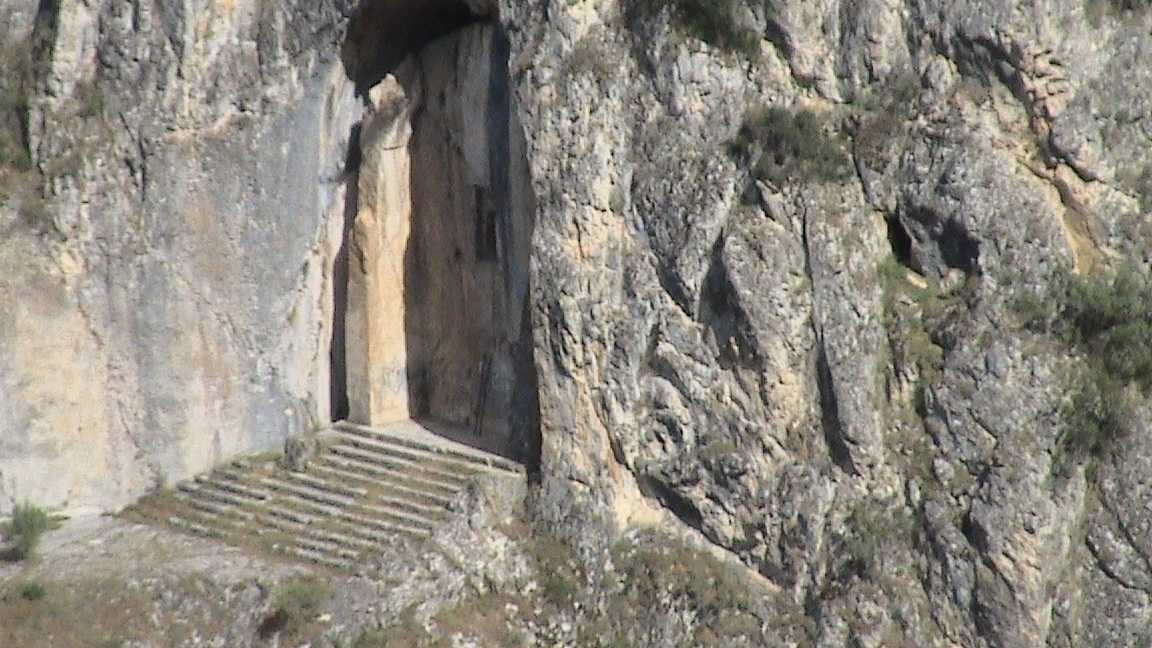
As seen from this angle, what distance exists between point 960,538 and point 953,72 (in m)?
5.15

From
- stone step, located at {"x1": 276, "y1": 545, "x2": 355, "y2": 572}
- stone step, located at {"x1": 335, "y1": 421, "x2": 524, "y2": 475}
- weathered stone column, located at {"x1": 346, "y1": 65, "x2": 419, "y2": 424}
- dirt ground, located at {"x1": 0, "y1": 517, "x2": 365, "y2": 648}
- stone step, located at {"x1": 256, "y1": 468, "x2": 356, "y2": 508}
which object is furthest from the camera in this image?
weathered stone column, located at {"x1": 346, "y1": 65, "x2": 419, "y2": 424}

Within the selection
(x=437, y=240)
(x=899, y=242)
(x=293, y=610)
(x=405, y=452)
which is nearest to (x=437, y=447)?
(x=405, y=452)

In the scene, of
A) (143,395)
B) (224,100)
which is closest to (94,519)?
(143,395)

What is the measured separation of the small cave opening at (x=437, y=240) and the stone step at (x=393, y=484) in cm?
113

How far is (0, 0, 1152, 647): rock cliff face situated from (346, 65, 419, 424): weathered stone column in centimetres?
104

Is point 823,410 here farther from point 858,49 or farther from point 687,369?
point 858,49

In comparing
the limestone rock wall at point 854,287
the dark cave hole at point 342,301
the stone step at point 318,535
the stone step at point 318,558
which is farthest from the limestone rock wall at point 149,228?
the limestone rock wall at point 854,287

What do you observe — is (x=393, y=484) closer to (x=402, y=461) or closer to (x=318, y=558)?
(x=402, y=461)

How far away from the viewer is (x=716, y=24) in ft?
67.6

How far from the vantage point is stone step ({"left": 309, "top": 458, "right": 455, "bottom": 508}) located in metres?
22.1

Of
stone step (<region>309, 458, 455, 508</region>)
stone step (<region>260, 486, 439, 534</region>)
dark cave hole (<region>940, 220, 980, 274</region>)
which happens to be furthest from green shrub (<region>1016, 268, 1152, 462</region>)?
stone step (<region>260, 486, 439, 534</region>)

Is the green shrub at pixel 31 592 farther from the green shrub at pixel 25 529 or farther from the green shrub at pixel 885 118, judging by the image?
the green shrub at pixel 885 118

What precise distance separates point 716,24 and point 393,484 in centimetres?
695

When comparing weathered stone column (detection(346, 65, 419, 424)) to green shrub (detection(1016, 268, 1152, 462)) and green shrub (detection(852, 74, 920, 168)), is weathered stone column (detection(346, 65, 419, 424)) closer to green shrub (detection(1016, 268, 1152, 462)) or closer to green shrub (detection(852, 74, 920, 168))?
green shrub (detection(852, 74, 920, 168))
